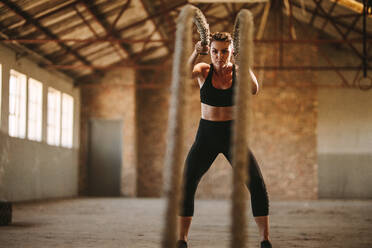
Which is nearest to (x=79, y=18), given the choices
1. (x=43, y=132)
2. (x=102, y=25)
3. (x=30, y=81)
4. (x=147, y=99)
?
(x=102, y=25)

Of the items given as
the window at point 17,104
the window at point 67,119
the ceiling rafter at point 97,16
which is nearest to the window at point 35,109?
the window at point 17,104

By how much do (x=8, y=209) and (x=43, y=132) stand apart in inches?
270

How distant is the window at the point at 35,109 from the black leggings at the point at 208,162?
9.56 metres

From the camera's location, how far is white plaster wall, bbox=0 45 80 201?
1063 centimetres

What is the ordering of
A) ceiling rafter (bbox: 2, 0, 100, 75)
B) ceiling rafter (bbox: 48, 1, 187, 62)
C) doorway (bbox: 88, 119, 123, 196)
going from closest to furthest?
ceiling rafter (bbox: 2, 0, 100, 75), ceiling rafter (bbox: 48, 1, 187, 62), doorway (bbox: 88, 119, 123, 196)

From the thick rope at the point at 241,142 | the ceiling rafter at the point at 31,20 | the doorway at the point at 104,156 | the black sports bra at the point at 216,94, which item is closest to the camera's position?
the thick rope at the point at 241,142

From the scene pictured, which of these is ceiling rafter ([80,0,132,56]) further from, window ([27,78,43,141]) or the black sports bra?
the black sports bra

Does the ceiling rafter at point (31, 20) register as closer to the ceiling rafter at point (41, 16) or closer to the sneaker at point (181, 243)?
the ceiling rafter at point (41, 16)

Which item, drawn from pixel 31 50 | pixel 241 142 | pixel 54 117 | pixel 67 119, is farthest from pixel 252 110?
pixel 241 142

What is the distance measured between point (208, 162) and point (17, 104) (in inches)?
352

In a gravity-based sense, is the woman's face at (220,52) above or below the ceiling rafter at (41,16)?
below

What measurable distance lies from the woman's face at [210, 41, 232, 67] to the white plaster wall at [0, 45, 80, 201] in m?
8.25

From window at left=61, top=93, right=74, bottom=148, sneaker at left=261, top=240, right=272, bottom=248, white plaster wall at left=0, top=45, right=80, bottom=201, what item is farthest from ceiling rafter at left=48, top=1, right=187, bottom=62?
sneaker at left=261, top=240, right=272, bottom=248

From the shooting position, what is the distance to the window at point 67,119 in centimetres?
1473
